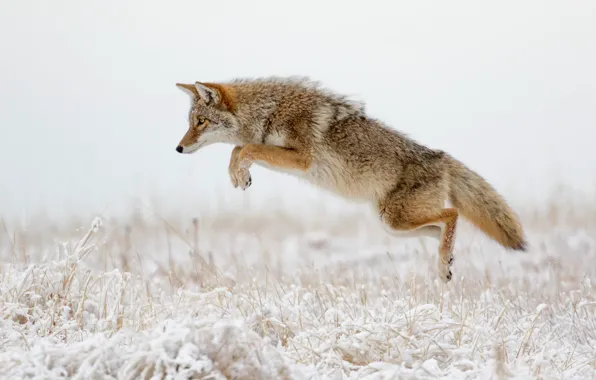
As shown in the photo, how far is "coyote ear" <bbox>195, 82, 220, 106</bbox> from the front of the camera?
6477 millimetres

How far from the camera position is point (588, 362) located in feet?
11.0

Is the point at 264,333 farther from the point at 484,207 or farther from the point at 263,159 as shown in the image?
the point at 484,207

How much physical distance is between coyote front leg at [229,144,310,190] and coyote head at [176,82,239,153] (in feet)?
1.58

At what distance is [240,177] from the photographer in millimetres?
6023

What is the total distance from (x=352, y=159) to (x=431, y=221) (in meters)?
0.89

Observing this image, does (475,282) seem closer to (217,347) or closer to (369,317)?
(369,317)

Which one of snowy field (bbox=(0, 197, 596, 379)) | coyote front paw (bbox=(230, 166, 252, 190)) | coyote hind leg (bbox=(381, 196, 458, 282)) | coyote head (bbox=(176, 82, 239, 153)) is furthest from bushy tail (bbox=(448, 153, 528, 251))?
coyote head (bbox=(176, 82, 239, 153))

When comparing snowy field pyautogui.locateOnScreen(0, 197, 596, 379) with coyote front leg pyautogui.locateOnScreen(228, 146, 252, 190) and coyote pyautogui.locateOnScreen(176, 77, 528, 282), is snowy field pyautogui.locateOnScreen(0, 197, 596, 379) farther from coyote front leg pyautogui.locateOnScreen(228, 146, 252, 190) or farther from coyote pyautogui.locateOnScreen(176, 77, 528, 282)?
coyote front leg pyautogui.locateOnScreen(228, 146, 252, 190)

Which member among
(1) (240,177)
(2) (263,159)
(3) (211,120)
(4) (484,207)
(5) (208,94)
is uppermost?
(5) (208,94)

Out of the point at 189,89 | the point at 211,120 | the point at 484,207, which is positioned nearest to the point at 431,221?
the point at 484,207

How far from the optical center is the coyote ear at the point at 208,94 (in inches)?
255

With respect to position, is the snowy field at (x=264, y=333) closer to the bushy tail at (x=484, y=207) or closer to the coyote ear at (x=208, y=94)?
the bushy tail at (x=484, y=207)

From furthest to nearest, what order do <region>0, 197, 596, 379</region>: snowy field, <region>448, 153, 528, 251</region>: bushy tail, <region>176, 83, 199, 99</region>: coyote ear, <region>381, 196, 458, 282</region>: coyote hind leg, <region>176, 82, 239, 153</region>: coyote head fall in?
<region>176, 83, 199, 99</region>: coyote ear, <region>176, 82, 239, 153</region>: coyote head, <region>448, 153, 528, 251</region>: bushy tail, <region>381, 196, 458, 282</region>: coyote hind leg, <region>0, 197, 596, 379</region>: snowy field

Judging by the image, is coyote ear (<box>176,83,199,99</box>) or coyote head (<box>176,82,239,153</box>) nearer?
coyote head (<box>176,82,239,153</box>)
